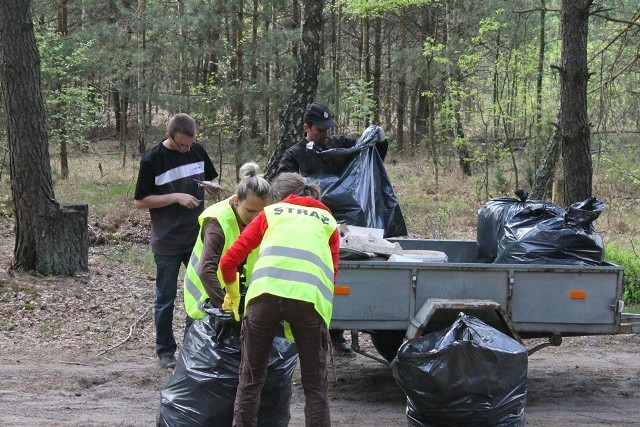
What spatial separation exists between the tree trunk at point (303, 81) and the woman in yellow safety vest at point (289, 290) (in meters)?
6.97

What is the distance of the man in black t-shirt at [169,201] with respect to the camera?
6.05m

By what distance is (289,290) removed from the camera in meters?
3.80

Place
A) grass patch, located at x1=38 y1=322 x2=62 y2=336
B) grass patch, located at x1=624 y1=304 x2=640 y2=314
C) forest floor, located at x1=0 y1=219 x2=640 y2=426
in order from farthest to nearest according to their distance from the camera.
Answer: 1. grass patch, located at x1=624 y1=304 x2=640 y2=314
2. grass patch, located at x1=38 y1=322 x2=62 y2=336
3. forest floor, located at x1=0 y1=219 x2=640 y2=426

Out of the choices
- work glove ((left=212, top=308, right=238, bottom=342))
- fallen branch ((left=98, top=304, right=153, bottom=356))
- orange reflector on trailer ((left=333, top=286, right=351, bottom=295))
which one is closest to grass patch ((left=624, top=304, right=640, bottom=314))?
orange reflector on trailer ((left=333, top=286, right=351, bottom=295))

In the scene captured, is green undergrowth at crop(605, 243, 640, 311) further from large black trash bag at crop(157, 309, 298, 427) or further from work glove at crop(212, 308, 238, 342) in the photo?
work glove at crop(212, 308, 238, 342)

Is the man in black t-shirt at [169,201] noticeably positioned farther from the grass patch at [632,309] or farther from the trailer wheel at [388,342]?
the grass patch at [632,309]

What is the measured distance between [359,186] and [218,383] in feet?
7.64

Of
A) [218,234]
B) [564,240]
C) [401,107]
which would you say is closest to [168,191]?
[218,234]

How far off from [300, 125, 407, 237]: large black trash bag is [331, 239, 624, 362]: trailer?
0.98m

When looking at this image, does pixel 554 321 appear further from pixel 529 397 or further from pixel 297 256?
pixel 297 256

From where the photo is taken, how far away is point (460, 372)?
178 inches

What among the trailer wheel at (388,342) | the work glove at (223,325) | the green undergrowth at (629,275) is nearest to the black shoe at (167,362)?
the trailer wheel at (388,342)

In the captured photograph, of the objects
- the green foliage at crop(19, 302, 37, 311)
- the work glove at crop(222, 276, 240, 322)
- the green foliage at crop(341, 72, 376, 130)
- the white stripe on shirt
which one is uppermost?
the green foliage at crop(341, 72, 376, 130)

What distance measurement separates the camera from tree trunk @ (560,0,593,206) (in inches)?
350
